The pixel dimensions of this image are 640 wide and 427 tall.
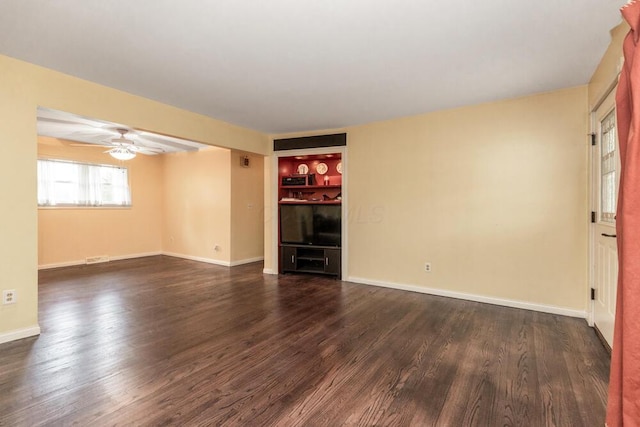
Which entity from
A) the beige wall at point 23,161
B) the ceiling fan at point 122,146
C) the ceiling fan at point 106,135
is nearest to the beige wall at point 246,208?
the ceiling fan at point 106,135

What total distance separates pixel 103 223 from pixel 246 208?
122 inches

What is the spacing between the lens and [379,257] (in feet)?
14.9

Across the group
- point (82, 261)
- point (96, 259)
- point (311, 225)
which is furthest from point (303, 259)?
point (82, 261)

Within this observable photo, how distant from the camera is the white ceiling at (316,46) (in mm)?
1903

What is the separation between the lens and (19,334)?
Result: 2662 millimetres

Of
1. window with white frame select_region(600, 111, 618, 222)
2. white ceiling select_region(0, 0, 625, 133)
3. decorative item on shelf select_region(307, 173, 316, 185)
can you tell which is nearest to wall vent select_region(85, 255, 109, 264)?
white ceiling select_region(0, 0, 625, 133)

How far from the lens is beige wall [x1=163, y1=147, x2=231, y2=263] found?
6207mm

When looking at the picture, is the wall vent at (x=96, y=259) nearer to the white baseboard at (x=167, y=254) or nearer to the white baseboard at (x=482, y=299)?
the white baseboard at (x=167, y=254)

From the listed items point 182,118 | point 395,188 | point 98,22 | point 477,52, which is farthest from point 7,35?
point 395,188

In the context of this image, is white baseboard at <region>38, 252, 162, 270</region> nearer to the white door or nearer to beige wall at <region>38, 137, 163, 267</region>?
beige wall at <region>38, 137, 163, 267</region>

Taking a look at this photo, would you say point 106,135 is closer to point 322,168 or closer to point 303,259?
point 322,168

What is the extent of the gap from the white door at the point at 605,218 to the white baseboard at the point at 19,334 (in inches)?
199

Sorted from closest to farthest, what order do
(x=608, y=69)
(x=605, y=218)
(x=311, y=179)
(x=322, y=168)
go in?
(x=608, y=69), (x=605, y=218), (x=311, y=179), (x=322, y=168)

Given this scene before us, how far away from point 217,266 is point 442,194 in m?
4.50
